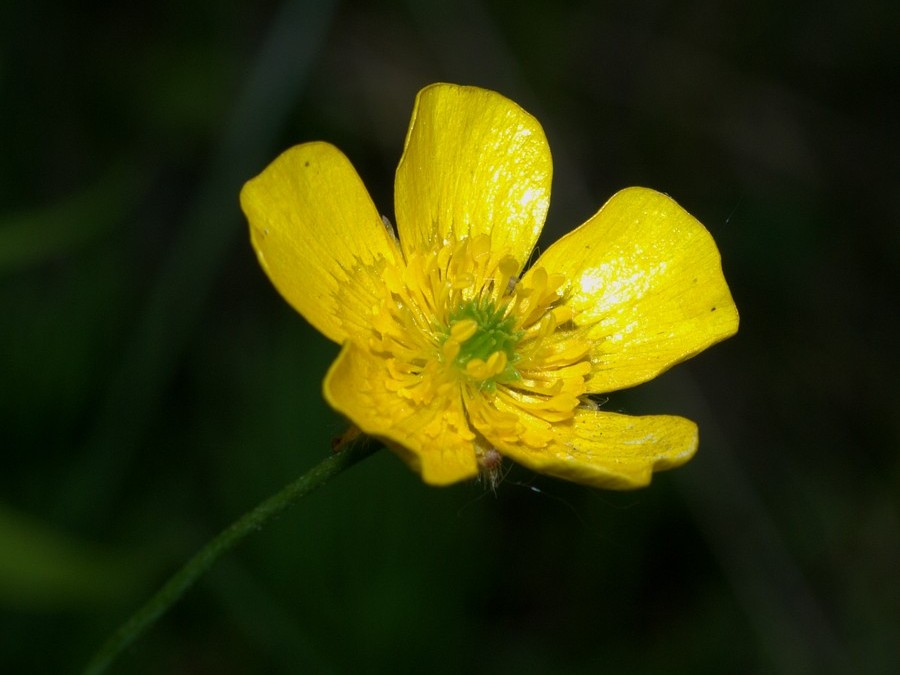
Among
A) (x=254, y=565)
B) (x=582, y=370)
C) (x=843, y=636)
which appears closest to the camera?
(x=582, y=370)

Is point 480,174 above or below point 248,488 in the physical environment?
above

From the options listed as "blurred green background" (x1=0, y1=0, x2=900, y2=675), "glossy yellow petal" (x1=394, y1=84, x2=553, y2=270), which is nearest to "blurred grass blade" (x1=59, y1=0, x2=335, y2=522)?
"blurred green background" (x1=0, y1=0, x2=900, y2=675)

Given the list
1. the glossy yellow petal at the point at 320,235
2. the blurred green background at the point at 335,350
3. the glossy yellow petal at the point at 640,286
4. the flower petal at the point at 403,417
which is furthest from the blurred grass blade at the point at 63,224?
the glossy yellow petal at the point at 640,286

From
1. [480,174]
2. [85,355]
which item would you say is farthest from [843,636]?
[85,355]

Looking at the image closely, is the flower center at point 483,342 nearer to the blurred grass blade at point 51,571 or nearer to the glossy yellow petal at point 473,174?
the glossy yellow petal at point 473,174

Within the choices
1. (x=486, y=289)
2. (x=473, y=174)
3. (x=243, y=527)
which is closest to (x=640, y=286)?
(x=486, y=289)

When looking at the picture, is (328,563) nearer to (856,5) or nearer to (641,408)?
(641,408)
